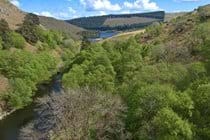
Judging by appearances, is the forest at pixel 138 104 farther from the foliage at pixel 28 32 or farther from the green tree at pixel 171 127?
the foliage at pixel 28 32

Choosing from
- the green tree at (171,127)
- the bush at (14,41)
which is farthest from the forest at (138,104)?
the bush at (14,41)

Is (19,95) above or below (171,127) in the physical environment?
below

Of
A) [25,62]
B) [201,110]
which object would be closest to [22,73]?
[25,62]

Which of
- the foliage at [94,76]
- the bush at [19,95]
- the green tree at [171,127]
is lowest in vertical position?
the bush at [19,95]

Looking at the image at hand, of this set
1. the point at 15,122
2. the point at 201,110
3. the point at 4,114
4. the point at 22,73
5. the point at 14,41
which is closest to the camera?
the point at 201,110

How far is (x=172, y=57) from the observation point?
3155 inches

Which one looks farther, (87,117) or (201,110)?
(87,117)

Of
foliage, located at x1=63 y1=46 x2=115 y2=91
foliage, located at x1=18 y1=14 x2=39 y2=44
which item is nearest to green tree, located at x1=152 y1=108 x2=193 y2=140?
foliage, located at x1=63 y1=46 x2=115 y2=91

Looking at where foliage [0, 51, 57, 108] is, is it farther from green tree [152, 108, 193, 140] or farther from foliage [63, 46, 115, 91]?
green tree [152, 108, 193, 140]

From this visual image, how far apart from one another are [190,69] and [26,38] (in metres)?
114

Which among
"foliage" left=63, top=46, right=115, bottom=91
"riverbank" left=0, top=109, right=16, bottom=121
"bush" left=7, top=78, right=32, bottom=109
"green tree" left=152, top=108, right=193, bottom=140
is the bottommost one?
"riverbank" left=0, top=109, right=16, bottom=121

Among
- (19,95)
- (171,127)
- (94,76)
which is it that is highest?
(171,127)

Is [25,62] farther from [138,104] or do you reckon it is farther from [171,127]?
[171,127]

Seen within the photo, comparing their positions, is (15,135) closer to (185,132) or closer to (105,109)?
(105,109)
